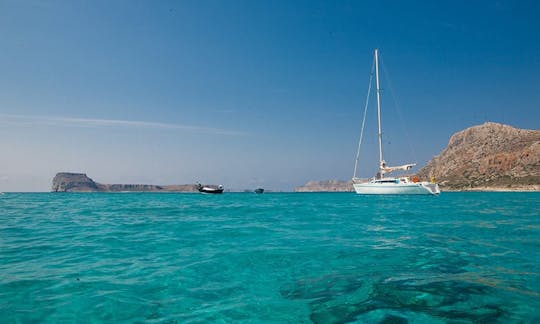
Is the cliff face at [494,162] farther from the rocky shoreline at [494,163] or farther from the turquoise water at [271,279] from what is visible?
the turquoise water at [271,279]

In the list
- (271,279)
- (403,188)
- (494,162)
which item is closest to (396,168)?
(403,188)

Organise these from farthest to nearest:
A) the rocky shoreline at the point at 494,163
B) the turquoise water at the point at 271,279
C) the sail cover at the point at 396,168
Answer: the rocky shoreline at the point at 494,163
the sail cover at the point at 396,168
the turquoise water at the point at 271,279

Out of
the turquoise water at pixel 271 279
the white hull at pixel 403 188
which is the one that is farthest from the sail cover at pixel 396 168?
the turquoise water at pixel 271 279

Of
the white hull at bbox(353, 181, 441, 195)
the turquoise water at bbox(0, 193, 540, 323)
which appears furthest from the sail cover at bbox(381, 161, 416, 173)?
the turquoise water at bbox(0, 193, 540, 323)

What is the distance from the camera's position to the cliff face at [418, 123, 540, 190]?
126444 millimetres

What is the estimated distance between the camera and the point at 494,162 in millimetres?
149750

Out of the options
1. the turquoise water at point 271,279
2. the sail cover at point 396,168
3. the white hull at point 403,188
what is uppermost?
the sail cover at point 396,168

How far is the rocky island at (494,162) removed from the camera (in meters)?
126

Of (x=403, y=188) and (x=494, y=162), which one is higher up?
(x=494, y=162)

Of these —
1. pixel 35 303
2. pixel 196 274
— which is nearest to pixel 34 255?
pixel 35 303

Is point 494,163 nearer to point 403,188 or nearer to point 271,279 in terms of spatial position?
point 403,188

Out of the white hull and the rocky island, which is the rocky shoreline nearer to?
the rocky island

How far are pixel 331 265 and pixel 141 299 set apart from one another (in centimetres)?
527

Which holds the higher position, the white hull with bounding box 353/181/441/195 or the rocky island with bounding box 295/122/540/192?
the rocky island with bounding box 295/122/540/192
